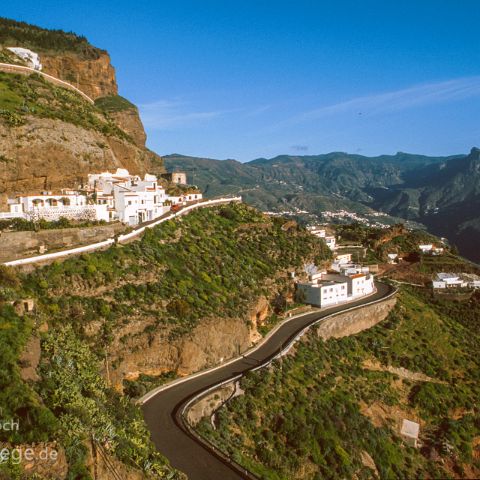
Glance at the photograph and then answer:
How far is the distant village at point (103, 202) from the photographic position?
106 feet

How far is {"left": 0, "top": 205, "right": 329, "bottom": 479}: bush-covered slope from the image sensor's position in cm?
1440

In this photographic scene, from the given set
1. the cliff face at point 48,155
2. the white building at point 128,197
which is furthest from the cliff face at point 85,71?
the white building at point 128,197

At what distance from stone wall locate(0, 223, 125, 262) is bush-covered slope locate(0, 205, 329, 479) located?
2.13 metres

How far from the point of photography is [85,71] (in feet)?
194

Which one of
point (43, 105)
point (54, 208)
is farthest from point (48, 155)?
point (43, 105)

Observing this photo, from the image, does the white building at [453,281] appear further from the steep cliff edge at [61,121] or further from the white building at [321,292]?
the steep cliff edge at [61,121]

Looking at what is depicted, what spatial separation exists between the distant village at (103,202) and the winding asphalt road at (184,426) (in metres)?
15.8

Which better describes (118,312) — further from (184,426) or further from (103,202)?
(103,202)

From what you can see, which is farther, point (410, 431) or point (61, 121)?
point (61, 121)

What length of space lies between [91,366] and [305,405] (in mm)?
13982

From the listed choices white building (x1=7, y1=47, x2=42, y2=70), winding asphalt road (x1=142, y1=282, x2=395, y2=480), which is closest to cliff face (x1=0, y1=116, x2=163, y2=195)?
white building (x1=7, y1=47, x2=42, y2=70)

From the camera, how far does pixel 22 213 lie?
31.8 m

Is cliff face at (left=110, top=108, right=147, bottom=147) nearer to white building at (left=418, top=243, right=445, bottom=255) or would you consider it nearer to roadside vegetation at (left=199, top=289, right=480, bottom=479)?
roadside vegetation at (left=199, top=289, right=480, bottom=479)

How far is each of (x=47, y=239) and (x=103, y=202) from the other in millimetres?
8345
